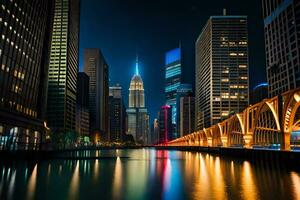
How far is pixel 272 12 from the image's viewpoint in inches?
7692

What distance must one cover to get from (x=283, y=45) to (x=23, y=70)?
134 m

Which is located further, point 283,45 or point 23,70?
point 283,45

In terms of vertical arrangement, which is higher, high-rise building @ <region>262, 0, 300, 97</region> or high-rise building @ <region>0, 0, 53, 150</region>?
high-rise building @ <region>262, 0, 300, 97</region>

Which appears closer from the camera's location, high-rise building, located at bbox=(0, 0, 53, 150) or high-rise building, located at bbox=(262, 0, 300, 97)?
high-rise building, located at bbox=(0, 0, 53, 150)

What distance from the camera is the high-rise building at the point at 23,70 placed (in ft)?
297

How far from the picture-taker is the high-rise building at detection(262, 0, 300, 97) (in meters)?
166

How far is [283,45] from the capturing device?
179 m

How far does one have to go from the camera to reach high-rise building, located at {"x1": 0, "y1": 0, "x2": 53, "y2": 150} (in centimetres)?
9050

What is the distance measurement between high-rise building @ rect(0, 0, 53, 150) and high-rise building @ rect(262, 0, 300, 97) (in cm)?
11484

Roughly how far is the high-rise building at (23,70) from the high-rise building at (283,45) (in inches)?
4521

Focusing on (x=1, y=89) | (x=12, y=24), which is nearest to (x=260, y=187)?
(x=1, y=89)

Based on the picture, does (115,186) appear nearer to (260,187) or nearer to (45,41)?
(260,187)

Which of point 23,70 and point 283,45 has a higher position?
point 283,45

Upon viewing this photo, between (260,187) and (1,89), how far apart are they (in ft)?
260
